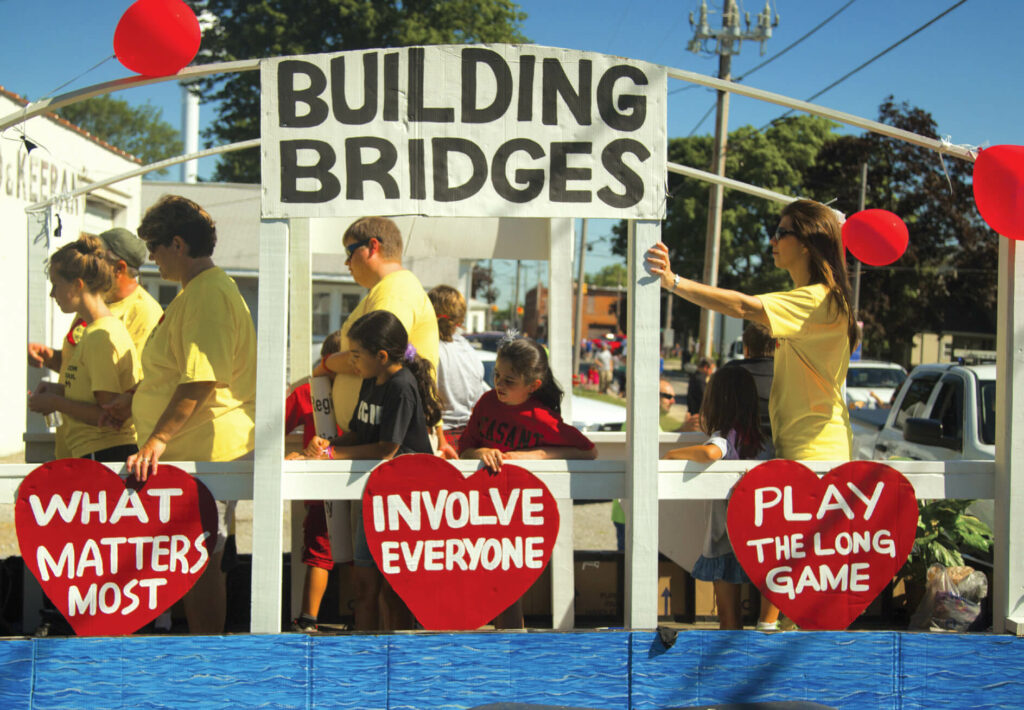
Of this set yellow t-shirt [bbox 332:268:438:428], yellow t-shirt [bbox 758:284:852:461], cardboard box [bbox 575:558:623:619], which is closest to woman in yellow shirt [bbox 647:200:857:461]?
yellow t-shirt [bbox 758:284:852:461]

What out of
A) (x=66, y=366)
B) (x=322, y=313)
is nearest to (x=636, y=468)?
(x=66, y=366)

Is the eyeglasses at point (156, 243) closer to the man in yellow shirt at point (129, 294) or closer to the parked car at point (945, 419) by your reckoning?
the man in yellow shirt at point (129, 294)

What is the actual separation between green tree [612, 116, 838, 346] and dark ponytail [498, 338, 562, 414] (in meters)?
28.7

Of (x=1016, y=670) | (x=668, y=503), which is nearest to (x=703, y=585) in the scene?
(x=668, y=503)

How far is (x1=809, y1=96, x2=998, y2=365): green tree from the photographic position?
2394 centimetres

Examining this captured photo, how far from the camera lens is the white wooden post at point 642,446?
2.88m

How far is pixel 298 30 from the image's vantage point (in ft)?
91.3

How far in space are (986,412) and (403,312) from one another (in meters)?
4.39

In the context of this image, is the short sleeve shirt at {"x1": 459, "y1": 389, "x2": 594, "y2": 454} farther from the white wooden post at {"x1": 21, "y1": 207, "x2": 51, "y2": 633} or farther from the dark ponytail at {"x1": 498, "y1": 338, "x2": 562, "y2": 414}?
the white wooden post at {"x1": 21, "y1": 207, "x2": 51, "y2": 633}

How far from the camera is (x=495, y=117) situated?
284 cm

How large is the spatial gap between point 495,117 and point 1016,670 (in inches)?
101

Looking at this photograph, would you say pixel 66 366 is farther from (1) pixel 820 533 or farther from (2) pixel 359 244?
(1) pixel 820 533

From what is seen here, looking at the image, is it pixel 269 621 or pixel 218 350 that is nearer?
pixel 269 621

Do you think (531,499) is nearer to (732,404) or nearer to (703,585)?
(732,404)
